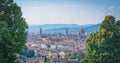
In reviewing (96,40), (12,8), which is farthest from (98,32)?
(12,8)

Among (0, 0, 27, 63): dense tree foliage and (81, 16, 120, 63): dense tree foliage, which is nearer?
(0, 0, 27, 63): dense tree foliage

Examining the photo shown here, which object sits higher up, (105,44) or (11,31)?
(11,31)

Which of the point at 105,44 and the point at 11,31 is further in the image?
the point at 105,44

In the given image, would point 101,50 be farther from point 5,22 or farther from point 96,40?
point 5,22

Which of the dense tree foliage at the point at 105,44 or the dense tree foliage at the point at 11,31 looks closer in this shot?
the dense tree foliage at the point at 11,31
